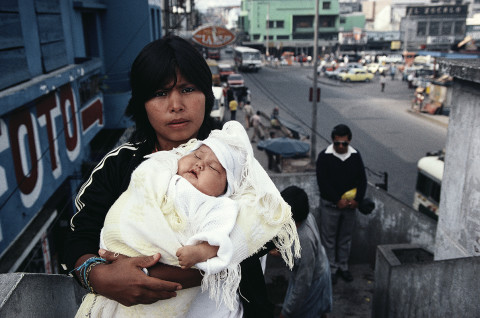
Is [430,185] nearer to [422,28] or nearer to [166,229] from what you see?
[166,229]

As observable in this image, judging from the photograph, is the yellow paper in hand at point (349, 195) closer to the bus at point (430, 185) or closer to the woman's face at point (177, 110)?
the woman's face at point (177, 110)

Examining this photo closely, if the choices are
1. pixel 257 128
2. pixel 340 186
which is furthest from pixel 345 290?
pixel 257 128

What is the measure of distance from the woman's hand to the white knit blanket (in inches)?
2.0

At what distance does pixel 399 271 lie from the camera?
361 cm

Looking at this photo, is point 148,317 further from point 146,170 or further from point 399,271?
point 399,271

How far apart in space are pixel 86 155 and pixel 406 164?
13.2 m

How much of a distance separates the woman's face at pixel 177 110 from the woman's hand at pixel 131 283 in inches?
25.0

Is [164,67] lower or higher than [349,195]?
higher

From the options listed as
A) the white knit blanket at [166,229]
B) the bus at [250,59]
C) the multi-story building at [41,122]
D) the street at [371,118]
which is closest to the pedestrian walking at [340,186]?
the multi-story building at [41,122]

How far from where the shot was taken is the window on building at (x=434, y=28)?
6266 centimetres

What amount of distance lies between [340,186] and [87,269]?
4.23 meters

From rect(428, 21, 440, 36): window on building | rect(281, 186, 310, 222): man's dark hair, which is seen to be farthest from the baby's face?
rect(428, 21, 440, 36): window on building

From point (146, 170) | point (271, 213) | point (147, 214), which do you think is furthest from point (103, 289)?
point (271, 213)

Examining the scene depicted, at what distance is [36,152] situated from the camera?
5504 millimetres
